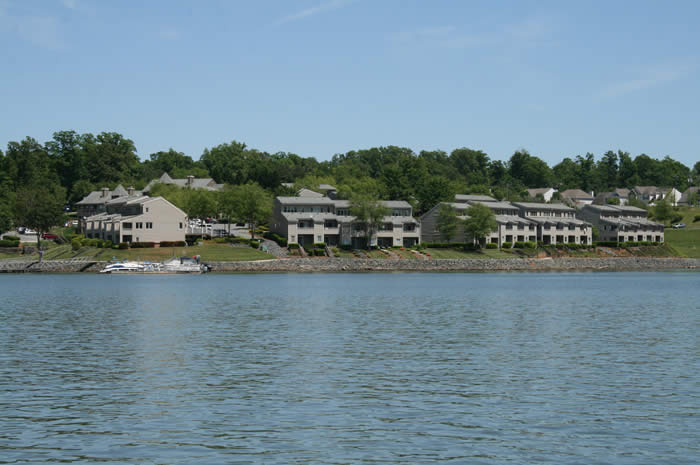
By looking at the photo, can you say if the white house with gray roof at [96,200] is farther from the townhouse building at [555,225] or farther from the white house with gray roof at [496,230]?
the townhouse building at [555,225]

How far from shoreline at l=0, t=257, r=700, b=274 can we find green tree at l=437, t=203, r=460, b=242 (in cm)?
1102

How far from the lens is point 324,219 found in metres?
141

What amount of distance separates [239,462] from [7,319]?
37.7 meters

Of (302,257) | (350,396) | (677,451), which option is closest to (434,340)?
(350,396)

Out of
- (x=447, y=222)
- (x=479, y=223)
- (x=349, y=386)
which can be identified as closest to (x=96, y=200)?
(x=447, y=222)

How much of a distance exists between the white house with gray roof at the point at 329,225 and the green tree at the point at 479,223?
992cm

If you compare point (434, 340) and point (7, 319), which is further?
point (7, 319)

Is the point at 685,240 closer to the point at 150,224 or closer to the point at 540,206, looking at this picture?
the point at 540,206

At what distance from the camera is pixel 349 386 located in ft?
87.5

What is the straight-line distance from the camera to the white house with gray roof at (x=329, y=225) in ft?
455

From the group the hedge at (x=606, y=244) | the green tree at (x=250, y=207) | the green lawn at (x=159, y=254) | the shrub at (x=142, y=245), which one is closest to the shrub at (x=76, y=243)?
the green lawn at (x=159, y=254)

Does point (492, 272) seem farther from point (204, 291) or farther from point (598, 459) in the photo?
point (598, 459)

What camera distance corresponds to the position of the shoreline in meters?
116

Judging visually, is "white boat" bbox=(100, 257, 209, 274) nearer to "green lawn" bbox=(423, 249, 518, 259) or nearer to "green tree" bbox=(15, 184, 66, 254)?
"green tree" bbox=(15, 184, 66, 254)
